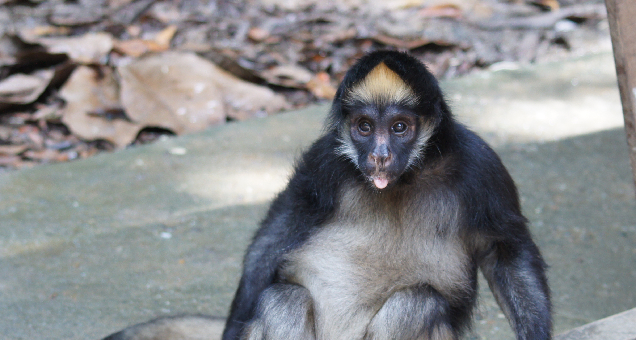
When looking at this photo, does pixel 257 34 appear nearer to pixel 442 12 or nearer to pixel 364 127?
pixel 442 12

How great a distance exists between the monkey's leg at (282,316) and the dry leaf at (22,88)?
4.91 m

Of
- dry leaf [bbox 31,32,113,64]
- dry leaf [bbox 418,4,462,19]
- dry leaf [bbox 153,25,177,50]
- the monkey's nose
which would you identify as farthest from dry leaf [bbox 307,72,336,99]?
the monkey's nose

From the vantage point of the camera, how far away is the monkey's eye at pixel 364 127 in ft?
8.99

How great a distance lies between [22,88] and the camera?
6.83m

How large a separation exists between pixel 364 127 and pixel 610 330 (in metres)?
1.30

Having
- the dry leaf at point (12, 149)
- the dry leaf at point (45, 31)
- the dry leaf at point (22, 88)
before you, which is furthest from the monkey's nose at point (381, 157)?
the dry leaf at point (45, 31)

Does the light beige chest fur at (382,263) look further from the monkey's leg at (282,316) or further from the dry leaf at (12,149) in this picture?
the dry leaf at (12,149)

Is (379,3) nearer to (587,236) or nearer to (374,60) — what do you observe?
(587,236)

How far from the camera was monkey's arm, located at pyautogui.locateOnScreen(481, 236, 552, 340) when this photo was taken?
8.77ft

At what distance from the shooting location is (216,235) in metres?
4.61

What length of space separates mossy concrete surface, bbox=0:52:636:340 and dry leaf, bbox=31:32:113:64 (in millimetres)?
1837

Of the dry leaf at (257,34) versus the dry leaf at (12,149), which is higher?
the dry leaf at (257,34)

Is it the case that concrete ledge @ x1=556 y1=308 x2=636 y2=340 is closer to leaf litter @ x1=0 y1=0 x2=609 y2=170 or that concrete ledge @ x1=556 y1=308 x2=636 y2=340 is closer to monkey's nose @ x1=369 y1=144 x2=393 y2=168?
monkey's nose @ x1=369 y1=144 x2=393 y2=168

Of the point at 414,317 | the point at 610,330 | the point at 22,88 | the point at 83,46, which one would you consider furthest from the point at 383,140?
the point at 83,46
